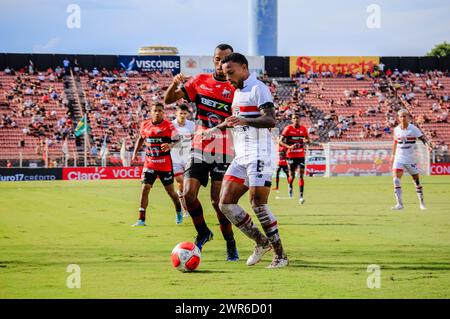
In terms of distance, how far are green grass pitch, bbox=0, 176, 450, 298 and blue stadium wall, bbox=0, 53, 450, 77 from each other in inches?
1637

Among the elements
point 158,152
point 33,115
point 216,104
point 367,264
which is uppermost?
point 216,104

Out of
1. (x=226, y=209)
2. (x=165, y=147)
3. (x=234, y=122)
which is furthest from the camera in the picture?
(x=165, y=147)

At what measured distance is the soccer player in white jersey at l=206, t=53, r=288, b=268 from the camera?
963 centimetres

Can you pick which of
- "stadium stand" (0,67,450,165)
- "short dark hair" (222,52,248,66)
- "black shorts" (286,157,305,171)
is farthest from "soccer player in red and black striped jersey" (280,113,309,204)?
"stadium stand" (0,67,450,165)

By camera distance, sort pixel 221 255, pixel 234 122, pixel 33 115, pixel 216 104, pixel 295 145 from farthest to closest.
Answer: pixel 33 115, pixel 295 145, pixel 221 255, pixel 216 104, pixel 234 122

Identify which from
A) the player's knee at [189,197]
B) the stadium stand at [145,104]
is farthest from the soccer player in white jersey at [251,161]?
the stadium stand at [145,104]

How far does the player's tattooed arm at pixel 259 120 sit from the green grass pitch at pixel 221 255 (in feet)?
5.98

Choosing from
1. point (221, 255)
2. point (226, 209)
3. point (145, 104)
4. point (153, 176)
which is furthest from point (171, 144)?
point (145, 104)

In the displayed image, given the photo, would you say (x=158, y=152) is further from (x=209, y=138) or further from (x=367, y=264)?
(x=367, y=264)

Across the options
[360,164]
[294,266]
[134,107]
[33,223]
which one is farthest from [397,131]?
[134,107]

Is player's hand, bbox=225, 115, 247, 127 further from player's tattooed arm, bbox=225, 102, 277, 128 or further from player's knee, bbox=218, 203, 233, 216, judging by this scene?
player's knee, bbox=218, 203, 233, 216

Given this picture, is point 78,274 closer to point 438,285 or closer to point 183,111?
point 438,285

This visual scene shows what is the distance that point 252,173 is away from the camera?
9648mm

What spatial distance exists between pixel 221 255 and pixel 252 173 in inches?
79.5
